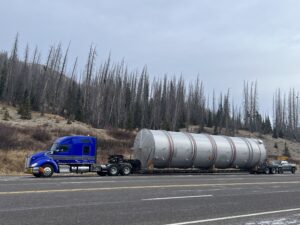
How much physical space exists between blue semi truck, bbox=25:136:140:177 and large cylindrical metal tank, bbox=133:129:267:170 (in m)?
3.09

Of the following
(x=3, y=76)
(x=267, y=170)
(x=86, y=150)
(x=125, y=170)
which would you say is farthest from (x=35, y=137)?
(x=3, y=76)

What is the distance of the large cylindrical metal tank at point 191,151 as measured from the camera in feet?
106

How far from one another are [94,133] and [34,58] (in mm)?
34490

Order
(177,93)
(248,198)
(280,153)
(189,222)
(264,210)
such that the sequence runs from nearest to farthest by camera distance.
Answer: (189,222)
(264,210)
(248,198)
(280,153)
(177,93)

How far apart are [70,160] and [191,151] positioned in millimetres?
10789

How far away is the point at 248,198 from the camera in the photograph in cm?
1496

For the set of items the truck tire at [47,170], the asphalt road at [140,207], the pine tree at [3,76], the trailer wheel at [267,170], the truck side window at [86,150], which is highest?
the pine tree at [3,76]

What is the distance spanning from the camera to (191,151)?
33938 mm

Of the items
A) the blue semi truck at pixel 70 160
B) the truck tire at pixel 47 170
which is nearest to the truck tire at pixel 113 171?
the blue semi truck at pixel 70 160

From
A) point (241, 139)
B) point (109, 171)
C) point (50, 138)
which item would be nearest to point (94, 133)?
point (50, 138)

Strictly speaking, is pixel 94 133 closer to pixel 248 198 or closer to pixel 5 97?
pixel 5 97

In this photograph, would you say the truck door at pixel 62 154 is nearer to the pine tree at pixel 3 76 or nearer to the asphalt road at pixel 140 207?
the asphalt road at pixel 140 207

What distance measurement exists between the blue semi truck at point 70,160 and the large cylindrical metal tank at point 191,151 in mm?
3086

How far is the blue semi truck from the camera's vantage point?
24875 mm
